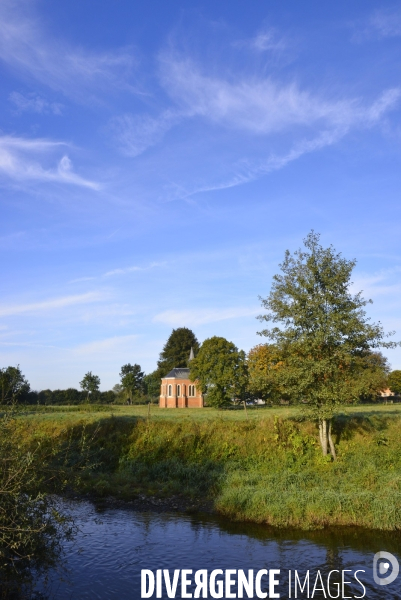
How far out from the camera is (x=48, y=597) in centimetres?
1279

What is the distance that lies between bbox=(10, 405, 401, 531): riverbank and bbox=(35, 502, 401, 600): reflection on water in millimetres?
1239

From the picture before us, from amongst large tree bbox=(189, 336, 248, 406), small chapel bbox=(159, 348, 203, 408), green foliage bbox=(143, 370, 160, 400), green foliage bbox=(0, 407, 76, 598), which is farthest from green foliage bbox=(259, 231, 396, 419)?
green foliage bbox=(143, 370, 160, 400)

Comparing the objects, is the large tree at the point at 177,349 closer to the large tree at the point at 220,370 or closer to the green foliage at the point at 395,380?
the large tree at the point at 220,370

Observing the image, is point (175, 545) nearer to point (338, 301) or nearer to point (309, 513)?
point (309, 513)

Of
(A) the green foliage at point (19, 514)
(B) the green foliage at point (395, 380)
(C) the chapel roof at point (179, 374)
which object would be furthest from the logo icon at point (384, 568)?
(B) the green foliage at point (395, 380)

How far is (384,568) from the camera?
14883 mm

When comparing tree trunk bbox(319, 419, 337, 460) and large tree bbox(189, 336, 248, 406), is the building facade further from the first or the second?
tree trunk bbox(319, 419, 337, 460)

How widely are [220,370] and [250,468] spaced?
3984 cm

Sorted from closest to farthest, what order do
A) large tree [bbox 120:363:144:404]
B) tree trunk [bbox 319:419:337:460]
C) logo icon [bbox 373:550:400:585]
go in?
logo icon [bbox 373:550:400:585]
tree trunk [bbox 319:419:337:460]
large tree [bbox 120:363:144:404]

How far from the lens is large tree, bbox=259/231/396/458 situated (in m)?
25.4

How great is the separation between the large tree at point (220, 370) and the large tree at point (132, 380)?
36.3 metres

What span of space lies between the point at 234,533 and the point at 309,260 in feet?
46.2

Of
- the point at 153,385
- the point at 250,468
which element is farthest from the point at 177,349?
the point at 250,468

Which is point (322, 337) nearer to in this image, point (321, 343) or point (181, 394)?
point (321, 343)
